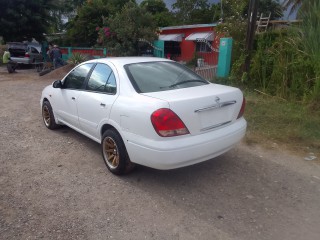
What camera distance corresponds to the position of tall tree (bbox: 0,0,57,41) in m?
20.0

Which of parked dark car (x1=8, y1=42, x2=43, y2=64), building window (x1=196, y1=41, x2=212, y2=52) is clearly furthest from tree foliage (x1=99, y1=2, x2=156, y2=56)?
building window (x1=196, y1=41, x2=212, y2=52)

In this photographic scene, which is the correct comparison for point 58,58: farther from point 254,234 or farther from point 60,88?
point 254,234

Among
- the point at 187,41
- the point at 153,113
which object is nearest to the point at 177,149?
the point at 153,113

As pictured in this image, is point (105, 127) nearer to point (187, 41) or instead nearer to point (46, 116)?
point (46, 116)

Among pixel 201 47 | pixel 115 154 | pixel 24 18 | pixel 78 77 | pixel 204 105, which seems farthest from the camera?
pixel 201 47

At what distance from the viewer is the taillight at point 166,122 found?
3.30m

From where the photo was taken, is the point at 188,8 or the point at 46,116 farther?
the point at 188,8

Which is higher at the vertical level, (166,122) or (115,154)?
(166,122)

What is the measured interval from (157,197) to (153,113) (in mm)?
1020

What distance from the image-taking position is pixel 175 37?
25.7m

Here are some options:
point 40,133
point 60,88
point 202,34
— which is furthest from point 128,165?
point 202,34

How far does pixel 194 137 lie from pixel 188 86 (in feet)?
2.91

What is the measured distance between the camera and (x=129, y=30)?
14.1 m

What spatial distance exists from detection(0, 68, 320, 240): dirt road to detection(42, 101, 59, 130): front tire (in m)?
0.90
